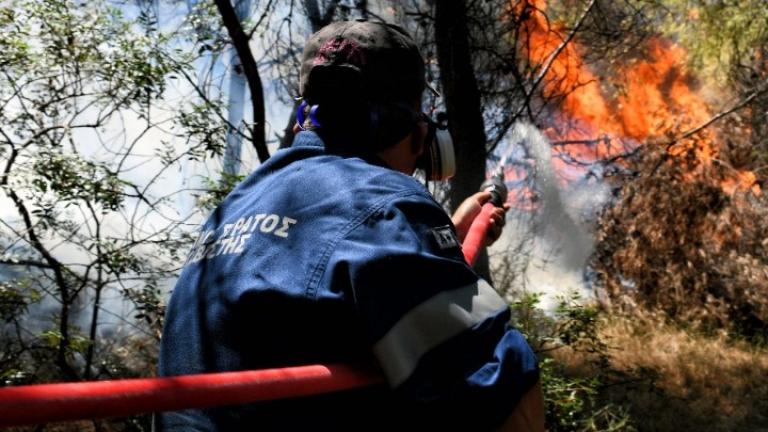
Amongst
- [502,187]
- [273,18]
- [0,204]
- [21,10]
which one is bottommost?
[502,187]

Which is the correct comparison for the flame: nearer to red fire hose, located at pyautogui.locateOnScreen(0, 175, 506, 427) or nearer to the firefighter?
the firefighter

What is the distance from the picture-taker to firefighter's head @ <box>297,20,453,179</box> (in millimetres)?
1691

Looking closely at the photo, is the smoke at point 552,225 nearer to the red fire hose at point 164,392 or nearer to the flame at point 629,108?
the flame at point 629,108

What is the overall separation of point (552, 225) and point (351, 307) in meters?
8.81

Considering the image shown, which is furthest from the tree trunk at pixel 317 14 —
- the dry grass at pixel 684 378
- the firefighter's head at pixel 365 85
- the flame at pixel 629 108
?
the flame at pixel 629 108

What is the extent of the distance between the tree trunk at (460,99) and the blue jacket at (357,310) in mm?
3462

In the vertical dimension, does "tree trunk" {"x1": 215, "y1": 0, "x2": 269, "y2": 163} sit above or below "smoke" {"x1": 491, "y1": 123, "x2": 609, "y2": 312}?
above

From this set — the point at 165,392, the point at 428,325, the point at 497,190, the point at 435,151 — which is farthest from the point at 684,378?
the point at 165,392

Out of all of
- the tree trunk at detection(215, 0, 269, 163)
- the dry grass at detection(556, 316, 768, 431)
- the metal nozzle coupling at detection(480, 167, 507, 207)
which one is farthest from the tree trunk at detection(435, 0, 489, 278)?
the metal nozzle coupling at detection(480, 167, 507, 207)

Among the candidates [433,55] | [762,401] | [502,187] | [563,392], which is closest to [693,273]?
[762,401]

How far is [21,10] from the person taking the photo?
3.75m

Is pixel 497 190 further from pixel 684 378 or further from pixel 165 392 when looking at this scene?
pixel 684 378

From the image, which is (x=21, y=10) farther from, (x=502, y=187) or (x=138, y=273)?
(x=502, y=187)

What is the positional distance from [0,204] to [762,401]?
549 cm
